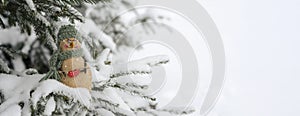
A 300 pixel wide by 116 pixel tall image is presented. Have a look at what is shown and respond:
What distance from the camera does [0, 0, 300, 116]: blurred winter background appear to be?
5285mm

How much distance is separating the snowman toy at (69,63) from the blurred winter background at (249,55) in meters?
2.99

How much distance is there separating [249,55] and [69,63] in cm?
487

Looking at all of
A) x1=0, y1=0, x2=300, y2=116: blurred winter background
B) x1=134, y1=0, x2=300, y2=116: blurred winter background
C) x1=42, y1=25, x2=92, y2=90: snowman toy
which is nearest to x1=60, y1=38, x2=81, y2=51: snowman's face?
x1=42, y1=25, x2=92, y2=90: snowman toy

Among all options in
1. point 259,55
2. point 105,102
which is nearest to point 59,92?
point 105,102

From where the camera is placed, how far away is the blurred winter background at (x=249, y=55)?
5.29 metres

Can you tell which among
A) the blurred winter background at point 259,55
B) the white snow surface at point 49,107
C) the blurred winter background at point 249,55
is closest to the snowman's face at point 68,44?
the white snow surface at point 49,107

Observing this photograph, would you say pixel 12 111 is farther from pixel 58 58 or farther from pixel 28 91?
pixel 58 58

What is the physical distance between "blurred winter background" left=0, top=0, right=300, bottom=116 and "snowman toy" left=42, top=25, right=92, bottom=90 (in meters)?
2.99

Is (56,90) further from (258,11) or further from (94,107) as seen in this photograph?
(258,11)

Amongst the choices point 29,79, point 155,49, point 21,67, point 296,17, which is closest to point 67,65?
point 29,79

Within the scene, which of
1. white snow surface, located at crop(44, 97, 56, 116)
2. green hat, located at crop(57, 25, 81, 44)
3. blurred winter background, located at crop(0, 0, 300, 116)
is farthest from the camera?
blurred winter background, located at crop(0, 0, 300, 116)

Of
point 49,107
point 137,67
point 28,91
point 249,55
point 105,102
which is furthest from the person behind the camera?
point 249,55

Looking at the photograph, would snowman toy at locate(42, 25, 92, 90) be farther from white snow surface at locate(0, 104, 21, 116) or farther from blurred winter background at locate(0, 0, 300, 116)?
blurred winter background at locate(0, 0, 300, 116)

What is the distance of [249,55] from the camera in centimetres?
617
